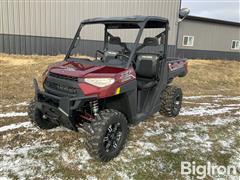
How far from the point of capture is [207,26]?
68.0 feet

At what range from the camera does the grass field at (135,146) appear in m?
3.34

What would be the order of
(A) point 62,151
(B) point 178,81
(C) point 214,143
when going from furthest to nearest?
(B) point 178,81 < (C) point 214,143 < (A) point 62,151

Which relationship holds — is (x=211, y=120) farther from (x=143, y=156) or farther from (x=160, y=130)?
(x=143, y=156)

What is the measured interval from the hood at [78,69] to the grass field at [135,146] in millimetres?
1180

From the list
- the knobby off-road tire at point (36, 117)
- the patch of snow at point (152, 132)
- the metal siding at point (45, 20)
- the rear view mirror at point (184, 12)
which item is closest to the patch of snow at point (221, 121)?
the patch of snow at point (152, 132)

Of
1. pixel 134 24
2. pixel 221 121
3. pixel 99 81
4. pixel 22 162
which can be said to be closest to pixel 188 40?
pixel 221 121

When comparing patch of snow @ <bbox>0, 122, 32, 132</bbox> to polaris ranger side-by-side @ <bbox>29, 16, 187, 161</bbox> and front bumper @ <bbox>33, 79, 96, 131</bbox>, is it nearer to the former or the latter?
polaris ranger side-by-side @ <bbox>29, 16, 187, 161</bbox>

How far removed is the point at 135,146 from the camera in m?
4.07

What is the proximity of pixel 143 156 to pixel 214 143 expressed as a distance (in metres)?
1.43

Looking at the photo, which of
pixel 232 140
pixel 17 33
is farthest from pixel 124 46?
pixel 17 33

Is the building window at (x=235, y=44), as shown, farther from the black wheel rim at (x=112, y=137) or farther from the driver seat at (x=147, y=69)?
the black wheel rim at (x=112, y=137)

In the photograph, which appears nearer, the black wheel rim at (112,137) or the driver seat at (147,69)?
the black wheel rim at (112,137)

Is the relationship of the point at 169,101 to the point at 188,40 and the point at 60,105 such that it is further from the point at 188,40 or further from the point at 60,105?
the point at 188,40

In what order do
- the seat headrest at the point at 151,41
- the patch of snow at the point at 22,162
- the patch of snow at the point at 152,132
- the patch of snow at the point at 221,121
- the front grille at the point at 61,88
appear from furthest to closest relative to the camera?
the patch of snow at the point at 221,121 → the patch of snow at the point at 152,132 → the seat headrest at the point at 151,41 → the front grille at the point at 61,88 → the patch of snow at the point at 22,162
